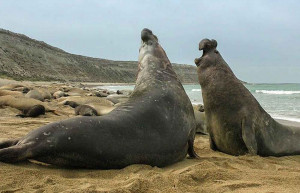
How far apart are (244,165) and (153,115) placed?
126cm

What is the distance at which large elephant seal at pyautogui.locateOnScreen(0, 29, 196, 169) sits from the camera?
11.4 feet

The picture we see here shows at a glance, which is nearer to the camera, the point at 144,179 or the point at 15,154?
the point at 144,179

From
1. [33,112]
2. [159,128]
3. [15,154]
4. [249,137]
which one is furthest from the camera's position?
[33,112]

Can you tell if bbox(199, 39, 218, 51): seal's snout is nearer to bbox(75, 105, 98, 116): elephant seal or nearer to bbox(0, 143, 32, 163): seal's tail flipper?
bbox(75, 105, 98, 116): elephant seal

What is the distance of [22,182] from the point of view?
302 cm

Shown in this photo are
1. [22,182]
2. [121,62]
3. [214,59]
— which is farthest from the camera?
[121,62]

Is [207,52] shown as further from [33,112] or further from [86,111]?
[33,112]

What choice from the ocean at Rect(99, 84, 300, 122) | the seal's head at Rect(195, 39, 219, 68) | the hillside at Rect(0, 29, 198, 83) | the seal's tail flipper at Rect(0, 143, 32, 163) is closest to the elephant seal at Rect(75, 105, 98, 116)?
the seal's head at Rect(195, 39, 219, 68)

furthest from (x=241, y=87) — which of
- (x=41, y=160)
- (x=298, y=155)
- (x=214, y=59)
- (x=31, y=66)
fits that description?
(x=31, y=66)

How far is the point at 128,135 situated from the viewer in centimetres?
384

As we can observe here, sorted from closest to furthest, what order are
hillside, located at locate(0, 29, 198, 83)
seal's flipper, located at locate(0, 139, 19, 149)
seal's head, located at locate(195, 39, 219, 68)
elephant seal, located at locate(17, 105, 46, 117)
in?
1. seal's flipper, located at locate(0, 139, 19, 149)
2. seal's head, located at locate(195, 39, 219, 68)
3. elephant seal, located at locate(17, 105, 46, 117)
4. hillside, located at locate(0, 29, 198, 83)

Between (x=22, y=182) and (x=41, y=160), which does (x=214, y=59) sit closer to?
(x=41, y=160)

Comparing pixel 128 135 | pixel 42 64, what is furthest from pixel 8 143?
pixel 42 64

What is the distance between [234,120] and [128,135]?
2.30 metres
